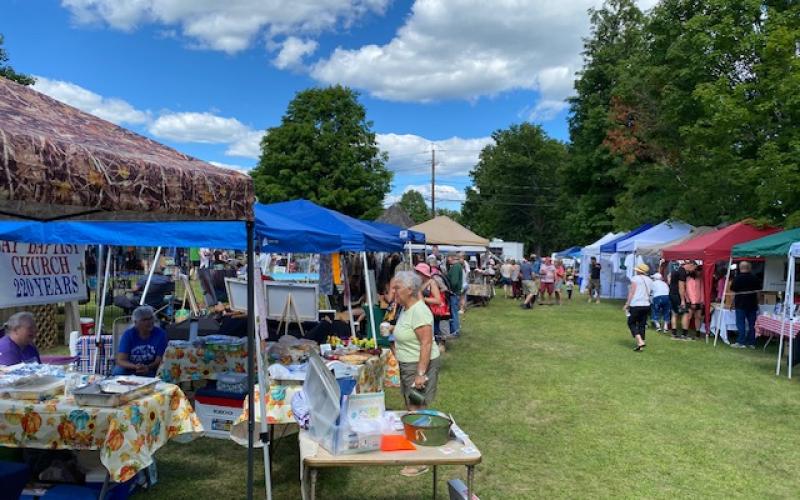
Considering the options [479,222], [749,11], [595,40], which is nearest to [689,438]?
[749,11]

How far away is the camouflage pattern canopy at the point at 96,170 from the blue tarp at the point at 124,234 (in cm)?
328

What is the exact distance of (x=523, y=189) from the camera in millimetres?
58406

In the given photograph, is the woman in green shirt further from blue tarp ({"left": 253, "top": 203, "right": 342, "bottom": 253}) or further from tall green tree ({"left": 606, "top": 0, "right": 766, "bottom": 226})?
tall green tree ({"left": 606, "top": 0, "right": 766, "bottom": 226})

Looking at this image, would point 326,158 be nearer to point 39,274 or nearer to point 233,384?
point 39,274

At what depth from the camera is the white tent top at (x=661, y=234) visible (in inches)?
770

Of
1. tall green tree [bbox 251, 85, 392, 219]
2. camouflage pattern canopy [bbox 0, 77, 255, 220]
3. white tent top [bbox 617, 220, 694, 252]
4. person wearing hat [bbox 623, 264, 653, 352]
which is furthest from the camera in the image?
Result: tall green tree [bbox 251, 85, 392, 219]

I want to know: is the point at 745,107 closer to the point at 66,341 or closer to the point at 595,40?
the point at 66,341

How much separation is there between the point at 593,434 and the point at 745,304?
310 inches

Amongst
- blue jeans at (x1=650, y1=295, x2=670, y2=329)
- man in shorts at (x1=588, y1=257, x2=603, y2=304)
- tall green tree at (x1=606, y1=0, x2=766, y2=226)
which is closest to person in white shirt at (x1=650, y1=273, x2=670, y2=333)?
blue jeans at (x1=650, y1=295, x2=670, y2=329)

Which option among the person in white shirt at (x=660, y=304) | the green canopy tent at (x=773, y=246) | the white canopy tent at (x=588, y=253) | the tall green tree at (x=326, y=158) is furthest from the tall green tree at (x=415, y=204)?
the green canopy tent at (x=773, y=246)

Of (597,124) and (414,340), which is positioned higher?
(597,124)

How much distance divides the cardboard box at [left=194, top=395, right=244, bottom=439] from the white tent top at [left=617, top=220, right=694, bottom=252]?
1687 cm

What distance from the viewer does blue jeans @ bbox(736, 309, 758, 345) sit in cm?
1202

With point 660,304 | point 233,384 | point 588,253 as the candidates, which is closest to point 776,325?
point 660,304
